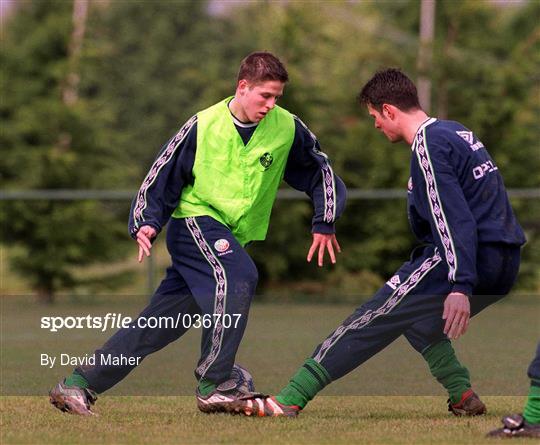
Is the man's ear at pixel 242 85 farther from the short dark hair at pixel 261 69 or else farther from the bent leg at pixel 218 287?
the bent leg at pixel 218 287

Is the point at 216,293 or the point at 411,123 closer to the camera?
the point at 411,123

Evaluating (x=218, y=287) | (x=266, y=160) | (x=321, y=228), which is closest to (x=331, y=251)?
(x=321, y=228)

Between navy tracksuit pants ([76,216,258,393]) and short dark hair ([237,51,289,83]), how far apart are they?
0.71 metres

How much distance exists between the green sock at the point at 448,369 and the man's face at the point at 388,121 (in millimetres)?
1036

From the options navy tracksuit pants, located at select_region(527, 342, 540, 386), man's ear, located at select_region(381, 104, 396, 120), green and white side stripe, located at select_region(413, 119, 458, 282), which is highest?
man's ear, located at select_region(381, 104, 396, 120)

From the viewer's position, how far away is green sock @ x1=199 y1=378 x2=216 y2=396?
17.9 ft

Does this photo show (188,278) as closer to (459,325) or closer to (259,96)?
(259,96)

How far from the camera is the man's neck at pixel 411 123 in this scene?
17.2ft

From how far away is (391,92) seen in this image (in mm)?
5262

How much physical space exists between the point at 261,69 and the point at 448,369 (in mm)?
1707

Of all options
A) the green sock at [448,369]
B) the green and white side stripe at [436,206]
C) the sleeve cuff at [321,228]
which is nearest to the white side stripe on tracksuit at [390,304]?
the green and white side stripe at [436,206]

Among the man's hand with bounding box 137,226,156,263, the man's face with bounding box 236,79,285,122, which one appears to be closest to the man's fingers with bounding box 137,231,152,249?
the man's hand with bounding box 137,226,156,263

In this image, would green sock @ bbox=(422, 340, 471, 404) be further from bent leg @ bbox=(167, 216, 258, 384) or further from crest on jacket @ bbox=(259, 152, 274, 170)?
crest on jacket @ bbox=(259, 152, 274, 170)

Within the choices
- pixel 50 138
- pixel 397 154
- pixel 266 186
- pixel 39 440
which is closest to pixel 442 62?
pixel 397 154
